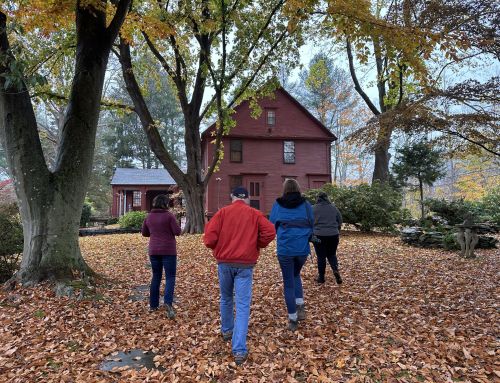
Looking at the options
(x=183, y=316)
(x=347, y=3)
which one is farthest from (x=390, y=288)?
(x=347, y=3)

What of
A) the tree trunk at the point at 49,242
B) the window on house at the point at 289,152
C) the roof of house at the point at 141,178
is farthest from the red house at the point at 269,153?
the tree trunk at the point at 49,242

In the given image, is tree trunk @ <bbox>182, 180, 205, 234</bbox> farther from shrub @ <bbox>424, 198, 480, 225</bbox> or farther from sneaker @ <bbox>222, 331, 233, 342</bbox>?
sneaker @ <bbox>222, 331, 233, 342</bbox>

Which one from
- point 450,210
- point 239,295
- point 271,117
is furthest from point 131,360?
point 271,117

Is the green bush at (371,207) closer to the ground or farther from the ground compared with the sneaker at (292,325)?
farther from the ground

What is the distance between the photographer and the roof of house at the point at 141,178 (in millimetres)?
32906

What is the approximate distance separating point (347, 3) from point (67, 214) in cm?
711

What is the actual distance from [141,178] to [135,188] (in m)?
1.26

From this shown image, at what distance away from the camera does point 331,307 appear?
6.09 m

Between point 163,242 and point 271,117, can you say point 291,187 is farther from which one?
point 271,117

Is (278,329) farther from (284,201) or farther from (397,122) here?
(397,122)

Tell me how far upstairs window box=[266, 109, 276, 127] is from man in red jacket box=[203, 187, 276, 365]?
23316 millimetres

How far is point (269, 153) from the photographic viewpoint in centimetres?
2703

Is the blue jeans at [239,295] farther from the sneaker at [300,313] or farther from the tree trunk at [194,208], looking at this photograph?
the tree trunk at [194,208]

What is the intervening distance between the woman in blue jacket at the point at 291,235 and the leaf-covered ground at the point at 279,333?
538mm
